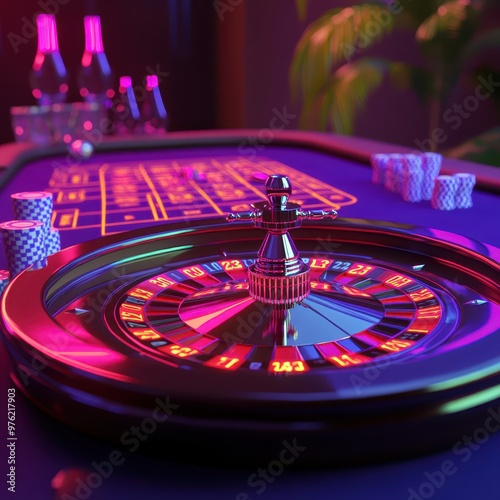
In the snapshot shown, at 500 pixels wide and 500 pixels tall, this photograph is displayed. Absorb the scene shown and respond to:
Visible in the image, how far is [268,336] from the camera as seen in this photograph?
0.86 m

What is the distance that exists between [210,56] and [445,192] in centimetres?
531

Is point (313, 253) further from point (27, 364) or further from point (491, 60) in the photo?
point (491, 60)

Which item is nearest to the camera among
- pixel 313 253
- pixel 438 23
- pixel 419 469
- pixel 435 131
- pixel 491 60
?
pixel 419 469

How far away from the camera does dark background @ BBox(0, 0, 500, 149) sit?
19.4 ft

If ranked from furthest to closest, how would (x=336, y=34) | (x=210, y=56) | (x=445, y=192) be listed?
(x=210, y=56), (x=336, y=34), (x=445, y=192)

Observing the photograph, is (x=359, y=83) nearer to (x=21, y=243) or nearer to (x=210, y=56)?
(x=210, y=56)

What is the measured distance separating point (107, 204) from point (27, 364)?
4.44 feet

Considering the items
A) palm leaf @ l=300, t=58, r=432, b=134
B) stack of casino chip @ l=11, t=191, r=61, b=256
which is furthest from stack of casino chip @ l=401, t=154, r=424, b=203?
palm leaf @ l=300, t=58, r=432, b=134

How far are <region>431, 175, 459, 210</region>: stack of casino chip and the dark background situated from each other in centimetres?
409

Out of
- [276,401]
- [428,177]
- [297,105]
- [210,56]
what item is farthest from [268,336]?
[210,56]

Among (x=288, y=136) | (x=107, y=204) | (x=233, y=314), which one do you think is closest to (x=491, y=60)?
(x=288, y=136)

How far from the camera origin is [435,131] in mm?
5145

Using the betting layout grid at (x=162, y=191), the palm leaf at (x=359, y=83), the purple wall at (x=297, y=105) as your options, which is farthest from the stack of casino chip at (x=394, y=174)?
the purple wall at (x=297, y=105)

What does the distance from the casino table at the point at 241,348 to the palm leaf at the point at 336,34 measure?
9.71ft
